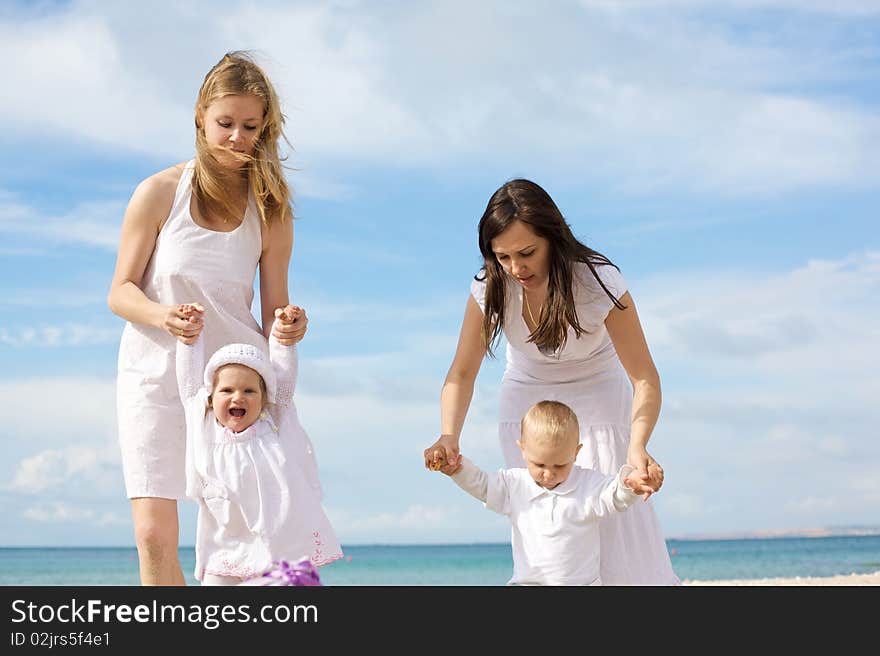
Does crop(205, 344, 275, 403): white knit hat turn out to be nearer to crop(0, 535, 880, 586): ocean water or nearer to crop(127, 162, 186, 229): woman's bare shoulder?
crop(127, 162, 186, 229): woman's bare shoulder

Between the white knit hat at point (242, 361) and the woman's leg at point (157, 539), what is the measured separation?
22.3 inches

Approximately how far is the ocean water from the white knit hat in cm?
2348

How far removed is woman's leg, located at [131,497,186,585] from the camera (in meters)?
4.29

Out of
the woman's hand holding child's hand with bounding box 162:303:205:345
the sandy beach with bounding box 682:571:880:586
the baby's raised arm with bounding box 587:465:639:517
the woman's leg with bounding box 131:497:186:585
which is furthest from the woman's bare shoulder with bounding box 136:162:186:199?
the sandy beach with bounding box 682:571:880:586

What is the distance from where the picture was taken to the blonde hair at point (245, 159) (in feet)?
14.9

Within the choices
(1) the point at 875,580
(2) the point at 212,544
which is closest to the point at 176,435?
(2) the point at 212,544

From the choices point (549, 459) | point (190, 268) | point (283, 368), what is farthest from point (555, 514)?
point (190, 268)

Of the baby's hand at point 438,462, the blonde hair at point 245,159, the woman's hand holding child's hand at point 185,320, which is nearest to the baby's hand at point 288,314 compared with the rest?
the woman's hand holding child's hand at point 185,320

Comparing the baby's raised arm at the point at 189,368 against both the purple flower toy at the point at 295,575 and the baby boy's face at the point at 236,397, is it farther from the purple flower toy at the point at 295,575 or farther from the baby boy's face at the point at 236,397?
the purple flower toy at the point at 295,575

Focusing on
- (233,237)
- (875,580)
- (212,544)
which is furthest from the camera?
(875,580)

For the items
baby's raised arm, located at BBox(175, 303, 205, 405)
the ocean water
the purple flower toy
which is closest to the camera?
the purple flower toy
